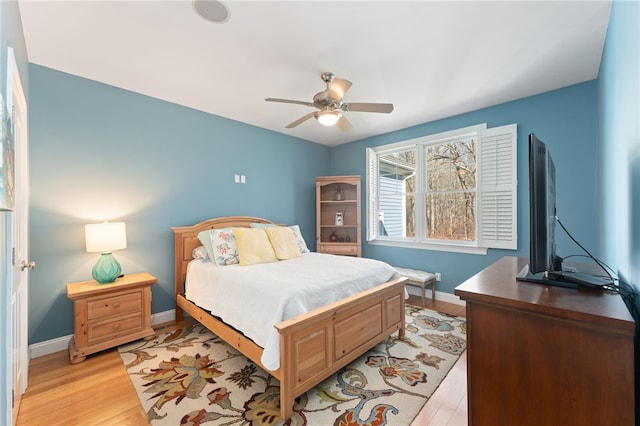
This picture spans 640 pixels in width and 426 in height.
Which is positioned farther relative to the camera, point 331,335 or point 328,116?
point 328,116

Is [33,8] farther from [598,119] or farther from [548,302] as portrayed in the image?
[598,119]

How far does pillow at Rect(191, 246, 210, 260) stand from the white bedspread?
0.24 feet

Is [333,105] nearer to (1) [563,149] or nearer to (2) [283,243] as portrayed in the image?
(2) [283,243]

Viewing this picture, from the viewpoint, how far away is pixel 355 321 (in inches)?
88.8

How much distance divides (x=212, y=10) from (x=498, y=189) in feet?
11.5

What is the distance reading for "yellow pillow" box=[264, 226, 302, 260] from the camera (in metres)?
3.29

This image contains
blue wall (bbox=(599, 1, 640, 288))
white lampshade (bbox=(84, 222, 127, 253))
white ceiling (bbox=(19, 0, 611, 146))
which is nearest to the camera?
blue wall (bbox=(599, 1, 640, 288))

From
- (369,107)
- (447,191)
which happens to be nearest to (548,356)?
(369,107)

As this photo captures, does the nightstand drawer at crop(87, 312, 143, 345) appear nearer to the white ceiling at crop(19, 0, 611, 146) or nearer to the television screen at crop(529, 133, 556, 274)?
the white ceiling at crop(19, 0, 611, 146)

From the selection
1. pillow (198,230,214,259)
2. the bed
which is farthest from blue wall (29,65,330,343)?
the bed

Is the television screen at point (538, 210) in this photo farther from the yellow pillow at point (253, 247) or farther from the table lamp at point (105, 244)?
the table lamp at point (105, 244)

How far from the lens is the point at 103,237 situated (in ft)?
8.30

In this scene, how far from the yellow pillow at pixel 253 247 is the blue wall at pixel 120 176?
83cm

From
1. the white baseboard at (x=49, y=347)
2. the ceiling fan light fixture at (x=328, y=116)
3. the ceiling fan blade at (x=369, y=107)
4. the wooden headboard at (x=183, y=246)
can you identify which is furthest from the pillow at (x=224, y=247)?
the ceiling fan blade at (x=369, y=107)
